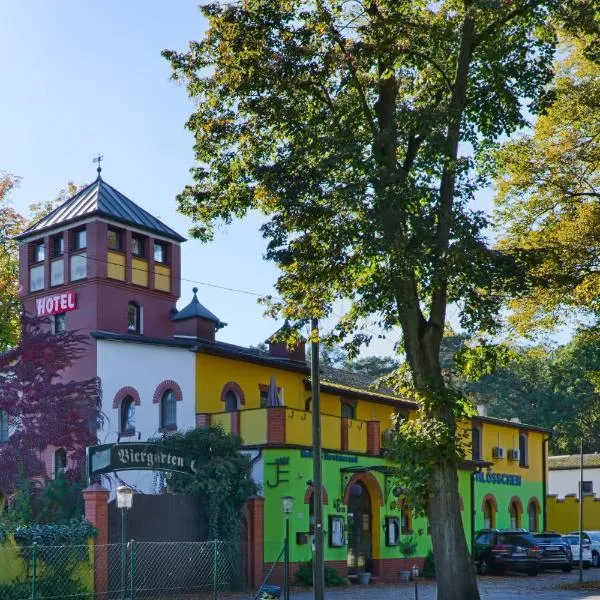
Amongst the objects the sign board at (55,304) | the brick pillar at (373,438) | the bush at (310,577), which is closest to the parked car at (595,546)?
the brick pillar at (373,438)

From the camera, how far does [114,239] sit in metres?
36.6

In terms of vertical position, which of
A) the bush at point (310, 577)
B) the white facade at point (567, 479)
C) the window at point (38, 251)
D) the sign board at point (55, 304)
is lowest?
the bush at point (310, 577)

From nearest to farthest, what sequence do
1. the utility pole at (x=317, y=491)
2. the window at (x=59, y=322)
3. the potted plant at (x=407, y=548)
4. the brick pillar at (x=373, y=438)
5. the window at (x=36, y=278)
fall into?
the utility pole at (x=317, y=491), the potted plant at (x=407, y=548), the window at (x=59, y=322), the brick pillar at (x=373, y=438), the window at (x=36, y=278)

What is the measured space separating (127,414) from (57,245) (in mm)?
6426

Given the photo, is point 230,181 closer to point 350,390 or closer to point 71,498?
point 71,498

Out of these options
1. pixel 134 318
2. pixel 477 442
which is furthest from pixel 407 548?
pixel 477 442

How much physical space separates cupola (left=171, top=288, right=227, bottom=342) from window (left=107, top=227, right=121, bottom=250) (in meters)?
3.03

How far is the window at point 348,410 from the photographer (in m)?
40.7

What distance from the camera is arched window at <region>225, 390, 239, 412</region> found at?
3653cm

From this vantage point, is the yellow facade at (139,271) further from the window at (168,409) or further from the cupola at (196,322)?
the window at (168,409)

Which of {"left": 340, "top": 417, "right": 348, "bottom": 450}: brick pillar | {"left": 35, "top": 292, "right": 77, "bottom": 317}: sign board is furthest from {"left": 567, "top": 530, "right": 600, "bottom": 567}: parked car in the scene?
{"left": 35, "top": 292, "right": 77, "bottom": 317}: sign board

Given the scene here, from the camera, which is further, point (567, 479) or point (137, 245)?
point (567, 479)

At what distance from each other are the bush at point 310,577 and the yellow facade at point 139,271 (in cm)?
1087

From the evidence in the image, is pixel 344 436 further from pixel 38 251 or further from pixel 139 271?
pixel 38 251
